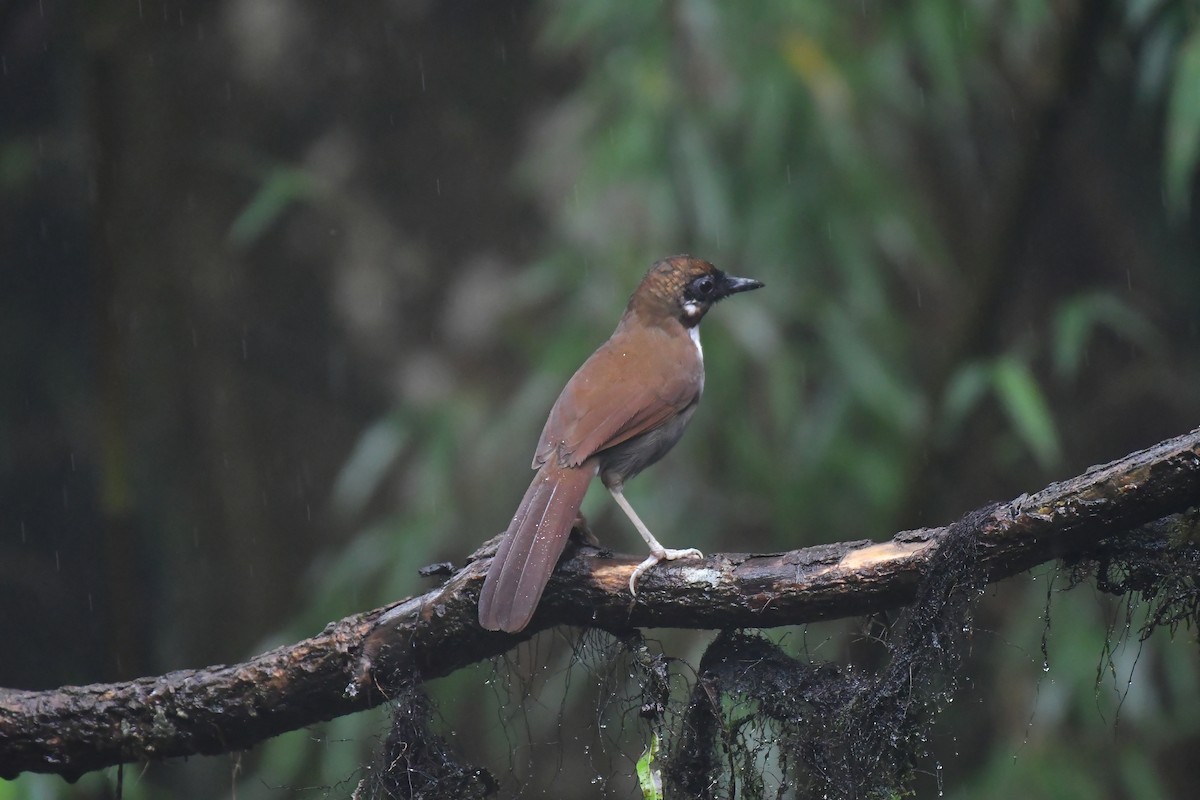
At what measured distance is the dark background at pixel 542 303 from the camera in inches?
181

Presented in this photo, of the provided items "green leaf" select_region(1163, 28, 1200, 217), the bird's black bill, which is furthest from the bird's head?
"green leaf" select_region(1163, 28, 1200, 217)

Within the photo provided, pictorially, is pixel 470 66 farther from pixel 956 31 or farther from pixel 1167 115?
pixel 1167 115

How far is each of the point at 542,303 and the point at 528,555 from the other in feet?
9.92

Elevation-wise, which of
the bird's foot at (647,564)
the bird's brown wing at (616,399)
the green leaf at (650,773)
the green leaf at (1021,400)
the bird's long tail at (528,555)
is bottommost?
the green leaf at (650,773)

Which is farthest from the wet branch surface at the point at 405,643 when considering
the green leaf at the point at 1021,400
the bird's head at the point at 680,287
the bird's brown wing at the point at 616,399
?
the green leaf at the point at 1021,400

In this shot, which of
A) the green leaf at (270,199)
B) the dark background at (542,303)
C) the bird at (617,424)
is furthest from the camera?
the green leaf at (270,199)

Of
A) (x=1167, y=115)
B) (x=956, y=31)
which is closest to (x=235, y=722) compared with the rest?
(x=956, y=31)

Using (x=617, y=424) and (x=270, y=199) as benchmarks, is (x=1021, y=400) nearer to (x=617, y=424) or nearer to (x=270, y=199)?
(x=617, y=424)

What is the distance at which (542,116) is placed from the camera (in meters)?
5.76

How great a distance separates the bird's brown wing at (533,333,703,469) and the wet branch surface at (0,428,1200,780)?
0.48 metres

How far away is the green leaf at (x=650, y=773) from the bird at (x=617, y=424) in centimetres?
31

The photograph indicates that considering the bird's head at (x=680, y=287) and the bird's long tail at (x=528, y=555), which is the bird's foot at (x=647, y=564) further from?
the bird's head at (x=680, y=287)

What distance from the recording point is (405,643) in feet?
8.31

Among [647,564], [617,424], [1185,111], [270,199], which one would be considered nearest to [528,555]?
[647,564]
